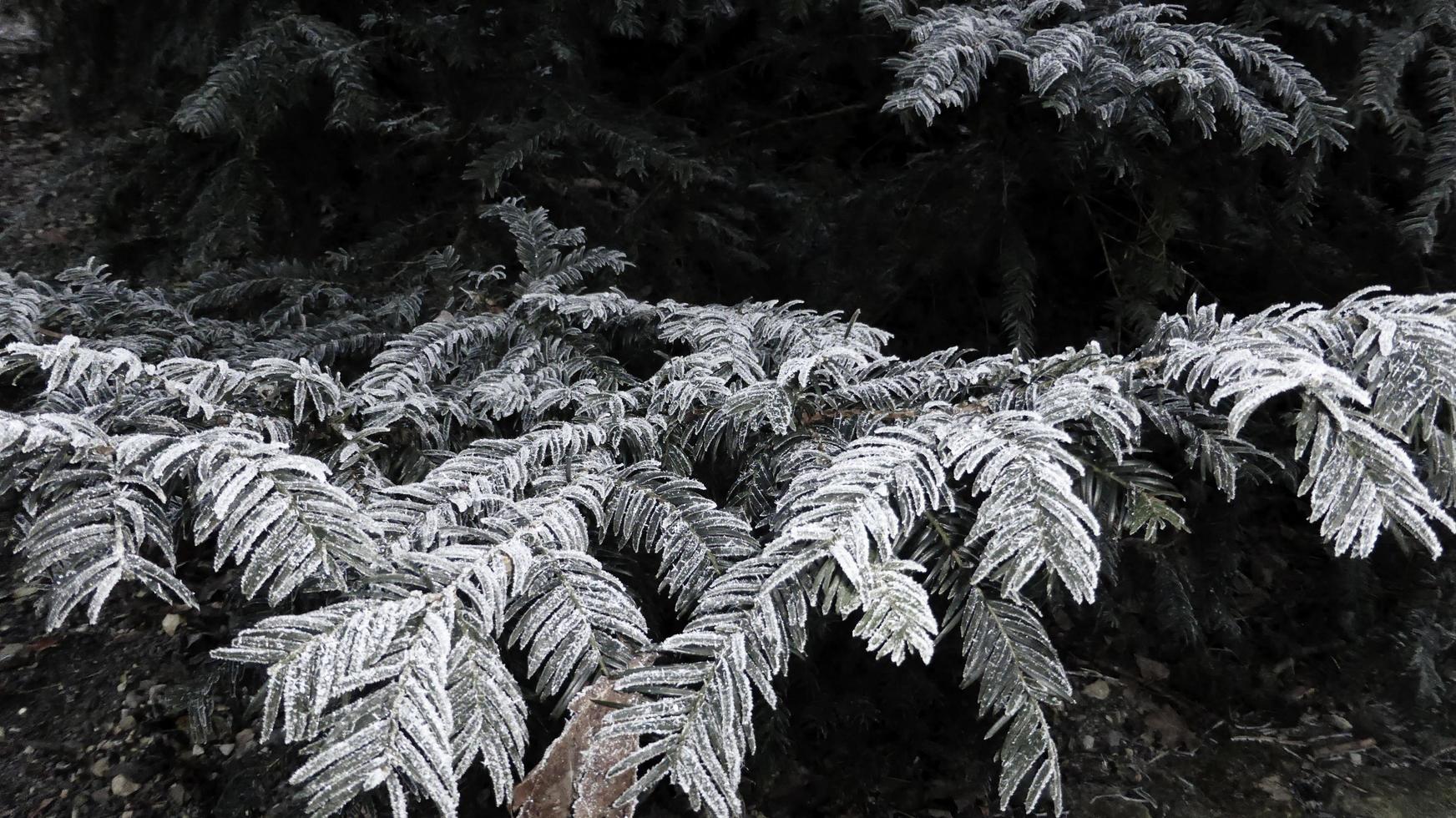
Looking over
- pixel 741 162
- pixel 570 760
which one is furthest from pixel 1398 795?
pixel 741 162

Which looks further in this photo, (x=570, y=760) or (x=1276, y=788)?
(x=1276, y=788)

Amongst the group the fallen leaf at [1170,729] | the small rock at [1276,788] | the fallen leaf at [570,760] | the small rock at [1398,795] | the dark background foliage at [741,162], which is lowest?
the fallen leaf at [1170,729]

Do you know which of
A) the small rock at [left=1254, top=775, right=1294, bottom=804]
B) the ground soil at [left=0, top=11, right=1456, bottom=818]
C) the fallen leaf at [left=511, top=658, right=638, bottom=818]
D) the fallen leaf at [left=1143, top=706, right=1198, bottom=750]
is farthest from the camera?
the fallen leaf at [left=1143, top=706, right=1198, bottom=750]

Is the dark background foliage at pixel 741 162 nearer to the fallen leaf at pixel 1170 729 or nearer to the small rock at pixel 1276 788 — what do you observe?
the fallen leaf at pixel 1170 729

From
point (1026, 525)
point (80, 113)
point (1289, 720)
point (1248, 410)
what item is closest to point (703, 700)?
point (1026, 525)

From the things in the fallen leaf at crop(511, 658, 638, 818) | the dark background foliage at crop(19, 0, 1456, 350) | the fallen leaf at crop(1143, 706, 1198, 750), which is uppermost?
the dark background foliage at crop(19, 0, 1456, 350)

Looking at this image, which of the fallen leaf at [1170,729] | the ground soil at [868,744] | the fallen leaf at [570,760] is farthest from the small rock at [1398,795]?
the fallen leaf at [570,760]

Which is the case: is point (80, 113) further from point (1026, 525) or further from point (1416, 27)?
point (1416, 27)

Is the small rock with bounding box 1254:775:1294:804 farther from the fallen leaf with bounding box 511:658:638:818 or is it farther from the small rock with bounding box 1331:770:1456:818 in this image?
the fallen leaf with bounding box 511:658:638:818

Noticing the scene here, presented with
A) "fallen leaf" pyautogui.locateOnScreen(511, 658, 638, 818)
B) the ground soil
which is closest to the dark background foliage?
the ground soil

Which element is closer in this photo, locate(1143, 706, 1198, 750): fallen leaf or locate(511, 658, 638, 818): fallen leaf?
locate(511, 658, 638, 818): fallen leaf

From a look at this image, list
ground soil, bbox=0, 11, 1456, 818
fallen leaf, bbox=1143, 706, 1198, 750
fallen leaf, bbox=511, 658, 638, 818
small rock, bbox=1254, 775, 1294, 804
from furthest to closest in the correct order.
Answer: fallen leaf, bbox=1143, 706, 1198, 750
small rock, bbox=1254, 775, 1294, 804
ground soil, bbox=0, 11, 1456, 818
fallen leaf, bbox=511, 658, 638, 818

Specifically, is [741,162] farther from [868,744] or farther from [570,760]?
[570,760]

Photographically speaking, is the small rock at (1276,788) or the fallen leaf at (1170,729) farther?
the fallen leaf at (1170,729)
